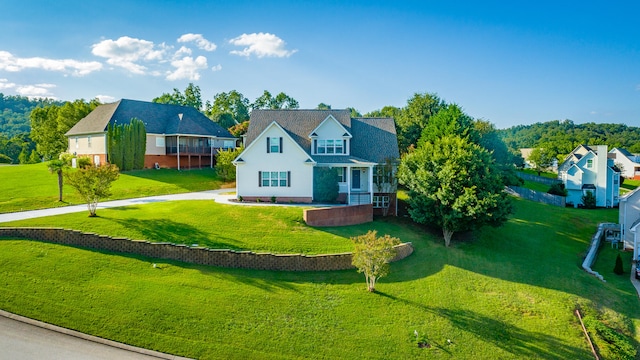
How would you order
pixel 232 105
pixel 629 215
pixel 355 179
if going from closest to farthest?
pixel 629 215 → pixel 355 179 → pixel 232 105

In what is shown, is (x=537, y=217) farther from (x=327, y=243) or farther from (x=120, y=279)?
(x=120, y=279)

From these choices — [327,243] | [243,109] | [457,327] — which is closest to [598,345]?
[457,327]

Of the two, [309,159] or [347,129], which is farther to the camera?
[347,129]

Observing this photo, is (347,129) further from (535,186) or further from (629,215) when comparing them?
(535,186)

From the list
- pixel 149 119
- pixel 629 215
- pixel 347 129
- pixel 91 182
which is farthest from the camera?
pixel 149 119

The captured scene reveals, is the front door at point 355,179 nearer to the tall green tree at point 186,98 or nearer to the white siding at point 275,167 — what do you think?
the white siding at point 275,167

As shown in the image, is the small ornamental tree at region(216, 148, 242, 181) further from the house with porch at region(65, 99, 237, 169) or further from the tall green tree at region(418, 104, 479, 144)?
the tall green tree at region(418, 104, 479, 144)

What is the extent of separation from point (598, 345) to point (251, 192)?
23.6 m

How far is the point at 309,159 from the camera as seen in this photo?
3120cm

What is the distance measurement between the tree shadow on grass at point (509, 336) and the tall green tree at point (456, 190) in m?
8.85

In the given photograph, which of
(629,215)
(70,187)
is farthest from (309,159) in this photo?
(629,215)

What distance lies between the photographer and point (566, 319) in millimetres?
18875

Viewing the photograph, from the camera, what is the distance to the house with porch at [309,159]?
3120 cm

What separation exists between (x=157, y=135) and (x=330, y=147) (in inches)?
952
